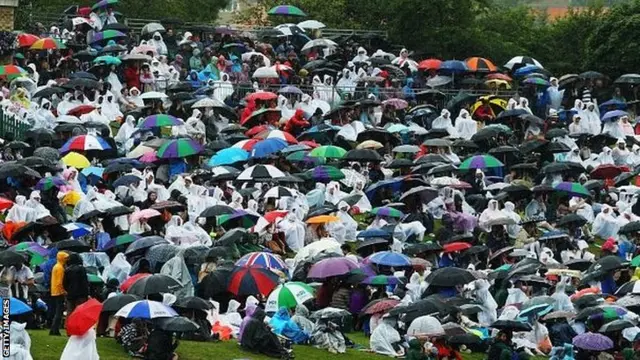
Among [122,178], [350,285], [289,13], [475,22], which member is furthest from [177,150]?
[475,22]

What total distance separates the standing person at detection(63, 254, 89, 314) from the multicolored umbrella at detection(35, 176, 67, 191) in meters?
9.61

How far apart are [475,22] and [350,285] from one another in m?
34.6

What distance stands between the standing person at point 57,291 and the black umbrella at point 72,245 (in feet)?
8.82

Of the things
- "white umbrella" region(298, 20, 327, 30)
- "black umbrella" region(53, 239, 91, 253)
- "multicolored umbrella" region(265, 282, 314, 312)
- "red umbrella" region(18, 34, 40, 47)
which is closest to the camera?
"multicolored umbrella" region(265, 282, 314, 312)

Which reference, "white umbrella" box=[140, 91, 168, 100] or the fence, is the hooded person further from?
the fence

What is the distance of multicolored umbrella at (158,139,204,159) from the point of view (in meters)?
51.0

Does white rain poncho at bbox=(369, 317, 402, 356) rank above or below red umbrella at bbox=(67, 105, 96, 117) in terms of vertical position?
below

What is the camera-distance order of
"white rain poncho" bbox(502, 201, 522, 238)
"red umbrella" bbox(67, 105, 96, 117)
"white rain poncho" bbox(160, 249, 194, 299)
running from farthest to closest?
"red umbrella" bbox(67, 105, 96, 117), "white rain poncho" bbox(502, 201, 522, 238), "white rain poncho" bbox(160, 249, 194, 299)

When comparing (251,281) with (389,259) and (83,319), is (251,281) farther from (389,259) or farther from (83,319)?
(83,319)

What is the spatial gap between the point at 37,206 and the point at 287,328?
7368 mm

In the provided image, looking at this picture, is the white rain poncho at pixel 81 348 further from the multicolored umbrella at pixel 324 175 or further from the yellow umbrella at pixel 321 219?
the multicolored umbrella at pixel 324 175

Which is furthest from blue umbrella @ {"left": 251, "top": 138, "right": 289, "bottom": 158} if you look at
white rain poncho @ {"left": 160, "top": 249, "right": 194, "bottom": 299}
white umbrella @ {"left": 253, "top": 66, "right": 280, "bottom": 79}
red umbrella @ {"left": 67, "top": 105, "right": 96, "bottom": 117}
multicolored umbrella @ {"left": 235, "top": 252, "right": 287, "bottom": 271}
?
white rain poncho @ {"left": 160, "top": 249, "right": 194, "bottom": 299}

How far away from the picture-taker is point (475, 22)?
246 ft

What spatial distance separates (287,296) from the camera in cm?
3984
